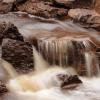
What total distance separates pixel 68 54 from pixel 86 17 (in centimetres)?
349

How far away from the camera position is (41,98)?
9.00 meters

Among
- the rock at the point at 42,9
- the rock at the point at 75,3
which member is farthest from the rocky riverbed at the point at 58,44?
the rock at the point at 75,3

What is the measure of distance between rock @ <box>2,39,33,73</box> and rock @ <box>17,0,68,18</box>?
4.78 metres

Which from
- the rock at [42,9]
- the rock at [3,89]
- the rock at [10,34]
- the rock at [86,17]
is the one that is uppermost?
the rock at [42,9]

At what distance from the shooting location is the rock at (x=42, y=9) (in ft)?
49.4

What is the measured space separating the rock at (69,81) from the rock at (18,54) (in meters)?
1.07


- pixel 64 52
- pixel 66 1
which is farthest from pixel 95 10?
pixel 64 52

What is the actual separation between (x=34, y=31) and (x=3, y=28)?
1.59 metres

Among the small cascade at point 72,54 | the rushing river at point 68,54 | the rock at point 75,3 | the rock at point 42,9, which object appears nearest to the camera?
the rushing river at point 68,54

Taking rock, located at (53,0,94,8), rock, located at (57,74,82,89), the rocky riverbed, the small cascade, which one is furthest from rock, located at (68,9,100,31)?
rock, located at (57,74,82,89)

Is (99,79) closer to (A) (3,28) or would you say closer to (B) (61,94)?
(B) (61,94)

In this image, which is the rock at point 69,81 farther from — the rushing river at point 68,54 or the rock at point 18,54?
the rock at point 18,54

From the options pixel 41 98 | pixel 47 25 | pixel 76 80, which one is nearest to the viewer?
pixel 41 98

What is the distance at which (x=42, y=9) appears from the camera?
15.3m
